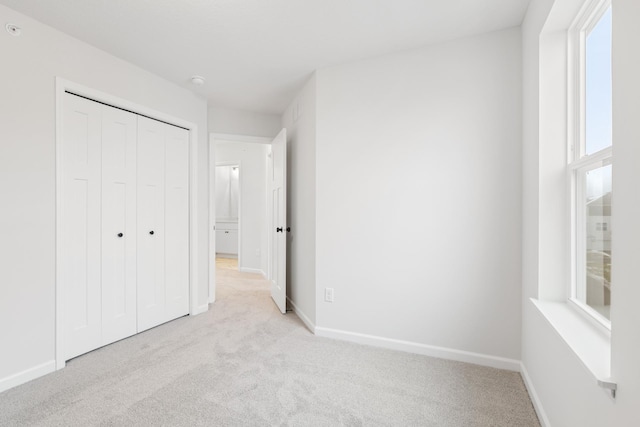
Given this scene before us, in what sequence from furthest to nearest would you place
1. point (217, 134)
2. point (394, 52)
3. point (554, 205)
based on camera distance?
point (217, 134), point (394, 52), point (554, 205)

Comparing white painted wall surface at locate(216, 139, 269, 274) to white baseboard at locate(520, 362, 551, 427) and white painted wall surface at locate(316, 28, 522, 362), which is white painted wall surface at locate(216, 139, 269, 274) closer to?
white painted wall surface at locate(316, 28, 522, 362)

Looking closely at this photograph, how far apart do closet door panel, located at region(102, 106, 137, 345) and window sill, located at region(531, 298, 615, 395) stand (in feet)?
10.3

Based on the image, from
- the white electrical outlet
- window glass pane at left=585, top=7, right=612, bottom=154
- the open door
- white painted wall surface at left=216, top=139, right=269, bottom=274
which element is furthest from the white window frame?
white painted wall surface at left=216, top=139, right=269, bottom=274

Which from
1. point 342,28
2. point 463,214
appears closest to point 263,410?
point 463,214

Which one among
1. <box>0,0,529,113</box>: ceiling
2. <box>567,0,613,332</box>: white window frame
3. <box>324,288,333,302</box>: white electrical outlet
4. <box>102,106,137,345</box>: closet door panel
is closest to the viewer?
<box>567,0,613,332</box>: white window frame

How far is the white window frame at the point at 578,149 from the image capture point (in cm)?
149

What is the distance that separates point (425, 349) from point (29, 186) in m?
3.10

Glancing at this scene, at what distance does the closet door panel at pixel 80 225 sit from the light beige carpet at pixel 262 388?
25cm

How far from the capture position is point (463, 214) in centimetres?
224

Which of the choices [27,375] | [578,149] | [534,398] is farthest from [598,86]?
[27,375]

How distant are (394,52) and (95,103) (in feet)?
8.17

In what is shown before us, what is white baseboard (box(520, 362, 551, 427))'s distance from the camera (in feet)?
5.05

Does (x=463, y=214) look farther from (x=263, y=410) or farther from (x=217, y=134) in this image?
(x=217, y=134)

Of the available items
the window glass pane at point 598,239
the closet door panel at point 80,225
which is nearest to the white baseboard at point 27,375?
the closet door panel at point 80,225
